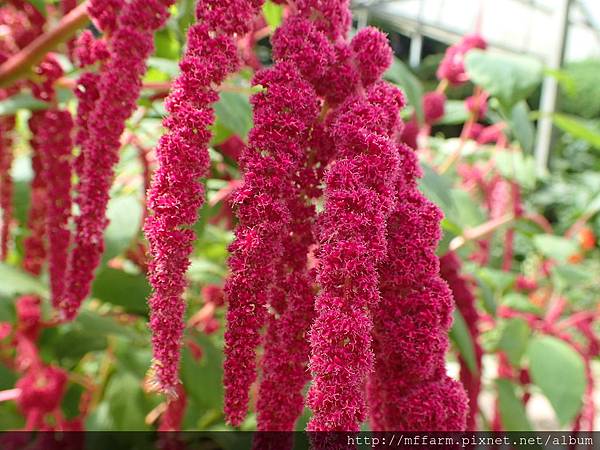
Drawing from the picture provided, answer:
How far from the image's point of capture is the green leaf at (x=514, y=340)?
1154 mm

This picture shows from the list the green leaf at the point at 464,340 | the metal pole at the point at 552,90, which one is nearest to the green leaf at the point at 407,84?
the green leaf at the point at 464,340

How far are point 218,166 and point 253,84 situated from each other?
22.6 inches

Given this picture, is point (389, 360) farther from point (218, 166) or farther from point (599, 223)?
point (599, 223)

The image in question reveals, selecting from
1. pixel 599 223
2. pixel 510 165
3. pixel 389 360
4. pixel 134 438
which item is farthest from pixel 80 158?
pixel 599 223

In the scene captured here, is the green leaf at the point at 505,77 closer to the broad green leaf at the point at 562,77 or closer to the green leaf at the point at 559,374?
the broad green leaf at the point at 562,77

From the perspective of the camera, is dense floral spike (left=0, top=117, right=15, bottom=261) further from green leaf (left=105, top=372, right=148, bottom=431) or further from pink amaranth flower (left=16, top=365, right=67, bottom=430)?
green leaf (left=105, top=372, right=148, bottom=431)

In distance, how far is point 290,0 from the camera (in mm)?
398

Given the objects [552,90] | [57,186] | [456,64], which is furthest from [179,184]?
[552,90]

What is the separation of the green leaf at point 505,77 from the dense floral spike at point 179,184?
575 millimetres

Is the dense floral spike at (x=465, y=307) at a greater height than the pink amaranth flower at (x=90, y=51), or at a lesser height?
lesser

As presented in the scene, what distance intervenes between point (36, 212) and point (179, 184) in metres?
0.43

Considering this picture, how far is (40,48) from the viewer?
60 centimetres

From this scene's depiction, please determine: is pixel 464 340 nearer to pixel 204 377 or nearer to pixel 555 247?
pixel 204 377

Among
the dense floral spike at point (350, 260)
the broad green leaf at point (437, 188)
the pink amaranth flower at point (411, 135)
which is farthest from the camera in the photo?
the pink amaranth flower at point (411, 135)
